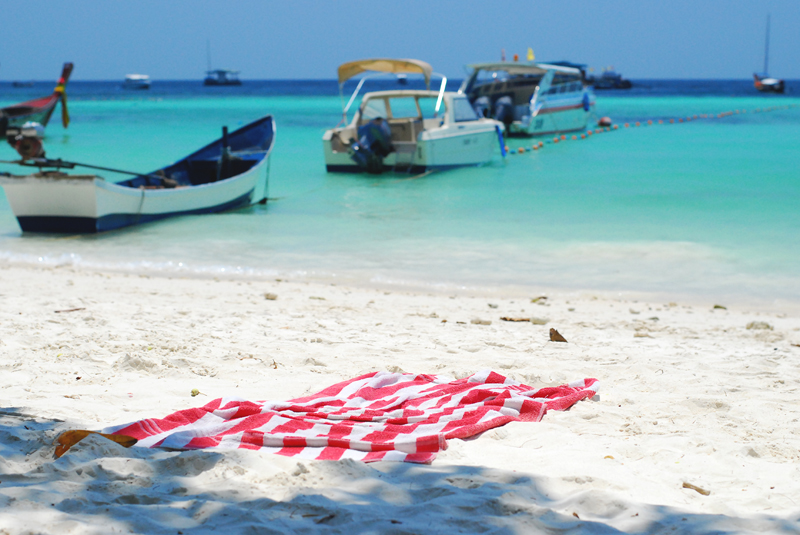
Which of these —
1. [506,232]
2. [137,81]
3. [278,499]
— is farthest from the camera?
[137,81]

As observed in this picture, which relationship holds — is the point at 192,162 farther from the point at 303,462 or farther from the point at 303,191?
the point at 303,462

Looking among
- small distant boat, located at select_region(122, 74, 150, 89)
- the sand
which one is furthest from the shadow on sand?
small distant boat, located at select_region(122, 74, 150, 89)

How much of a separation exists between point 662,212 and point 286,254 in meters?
6.73

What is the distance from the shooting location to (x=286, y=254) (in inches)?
348

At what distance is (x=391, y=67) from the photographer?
52.5 feet

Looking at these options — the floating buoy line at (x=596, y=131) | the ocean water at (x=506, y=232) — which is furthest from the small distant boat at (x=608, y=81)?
the ocean water at (x=506, y=232)

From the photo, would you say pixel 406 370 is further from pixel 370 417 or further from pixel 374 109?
pixel 374 109

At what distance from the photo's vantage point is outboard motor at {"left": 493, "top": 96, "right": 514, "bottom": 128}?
24234mm

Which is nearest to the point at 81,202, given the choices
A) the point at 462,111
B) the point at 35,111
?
the point at 462,111

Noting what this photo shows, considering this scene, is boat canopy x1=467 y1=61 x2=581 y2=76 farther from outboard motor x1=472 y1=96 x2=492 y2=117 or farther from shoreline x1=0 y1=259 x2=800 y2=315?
shoreline x1=0 y1=259 x2=800 y2=315

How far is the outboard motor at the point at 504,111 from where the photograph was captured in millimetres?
24234

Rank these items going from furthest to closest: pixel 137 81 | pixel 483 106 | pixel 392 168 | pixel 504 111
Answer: pixel 137 81
pixel 504 111
pixel 483 106
pixel 392 168

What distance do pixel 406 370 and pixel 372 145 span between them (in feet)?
39.0

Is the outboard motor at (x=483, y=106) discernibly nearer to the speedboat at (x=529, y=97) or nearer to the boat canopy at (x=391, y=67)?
the speedboat at (x=529, y=97)
